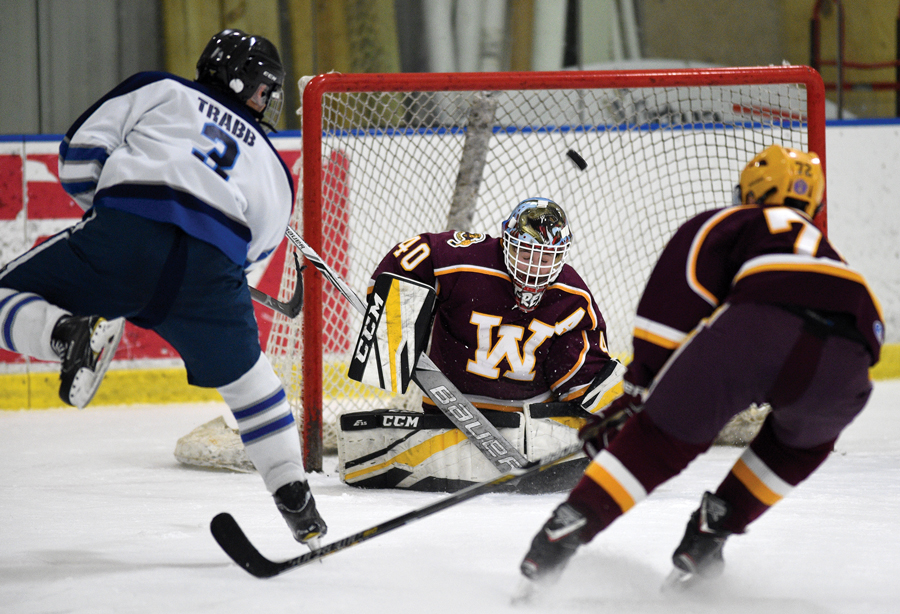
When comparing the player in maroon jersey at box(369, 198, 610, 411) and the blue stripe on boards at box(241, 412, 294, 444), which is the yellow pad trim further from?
the blue stripe on boards at box(241, 412, 294, 444)

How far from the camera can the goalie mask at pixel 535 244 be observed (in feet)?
7.74

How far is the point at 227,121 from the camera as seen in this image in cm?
164

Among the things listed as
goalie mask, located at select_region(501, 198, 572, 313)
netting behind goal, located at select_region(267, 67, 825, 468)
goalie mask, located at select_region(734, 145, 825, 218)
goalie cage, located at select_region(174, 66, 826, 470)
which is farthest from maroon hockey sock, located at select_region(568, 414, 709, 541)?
goalie cage, located at select_region(174, 66, 826, 470)

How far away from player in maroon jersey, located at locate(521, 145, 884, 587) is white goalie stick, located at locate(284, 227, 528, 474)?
2.82ft

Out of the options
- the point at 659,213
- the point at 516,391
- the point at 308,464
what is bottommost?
the point at 308,464

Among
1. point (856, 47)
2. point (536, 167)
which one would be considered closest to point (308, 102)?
point (536, 167)

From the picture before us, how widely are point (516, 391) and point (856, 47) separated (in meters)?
3.74

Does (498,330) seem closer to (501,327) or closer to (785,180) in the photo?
(501,327)

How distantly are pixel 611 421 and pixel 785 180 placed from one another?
1.62ft

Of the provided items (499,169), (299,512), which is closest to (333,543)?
(299,512)

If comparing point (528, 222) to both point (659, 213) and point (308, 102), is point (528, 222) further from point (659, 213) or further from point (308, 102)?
point (659, 213)

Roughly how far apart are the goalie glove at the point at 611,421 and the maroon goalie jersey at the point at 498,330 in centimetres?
96

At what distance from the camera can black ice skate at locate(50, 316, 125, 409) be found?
142 cm

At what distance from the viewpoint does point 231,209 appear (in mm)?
1599
